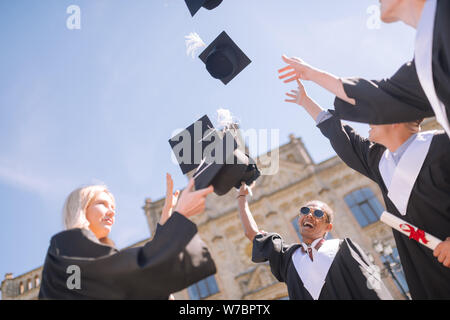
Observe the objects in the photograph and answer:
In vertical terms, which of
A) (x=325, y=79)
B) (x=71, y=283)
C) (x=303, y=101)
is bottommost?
(x=71, y=283)

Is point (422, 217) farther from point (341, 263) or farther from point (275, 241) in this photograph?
point (275, 241)

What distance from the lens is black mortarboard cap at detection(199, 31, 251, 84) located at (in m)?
3.84

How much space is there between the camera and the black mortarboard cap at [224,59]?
384cm

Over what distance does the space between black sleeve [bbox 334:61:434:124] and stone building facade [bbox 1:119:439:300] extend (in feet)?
44.4

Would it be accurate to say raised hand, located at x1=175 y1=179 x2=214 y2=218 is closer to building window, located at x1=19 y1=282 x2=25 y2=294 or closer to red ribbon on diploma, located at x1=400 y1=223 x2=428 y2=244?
red ribbon on diploma, located at x1=400 y1=223 x2=428 y2=244

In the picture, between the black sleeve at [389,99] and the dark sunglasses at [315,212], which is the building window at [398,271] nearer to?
the dark sunglasses at [315,212]

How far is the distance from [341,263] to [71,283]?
212 centimetres

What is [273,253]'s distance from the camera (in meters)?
3.03

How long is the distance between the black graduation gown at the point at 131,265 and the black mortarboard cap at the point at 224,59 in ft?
8.05

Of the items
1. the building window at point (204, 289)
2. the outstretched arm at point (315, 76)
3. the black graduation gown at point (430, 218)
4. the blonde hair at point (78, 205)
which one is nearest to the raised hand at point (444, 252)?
the black graduation gown at point (430, 218)

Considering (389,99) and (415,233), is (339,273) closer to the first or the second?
(415,233)
